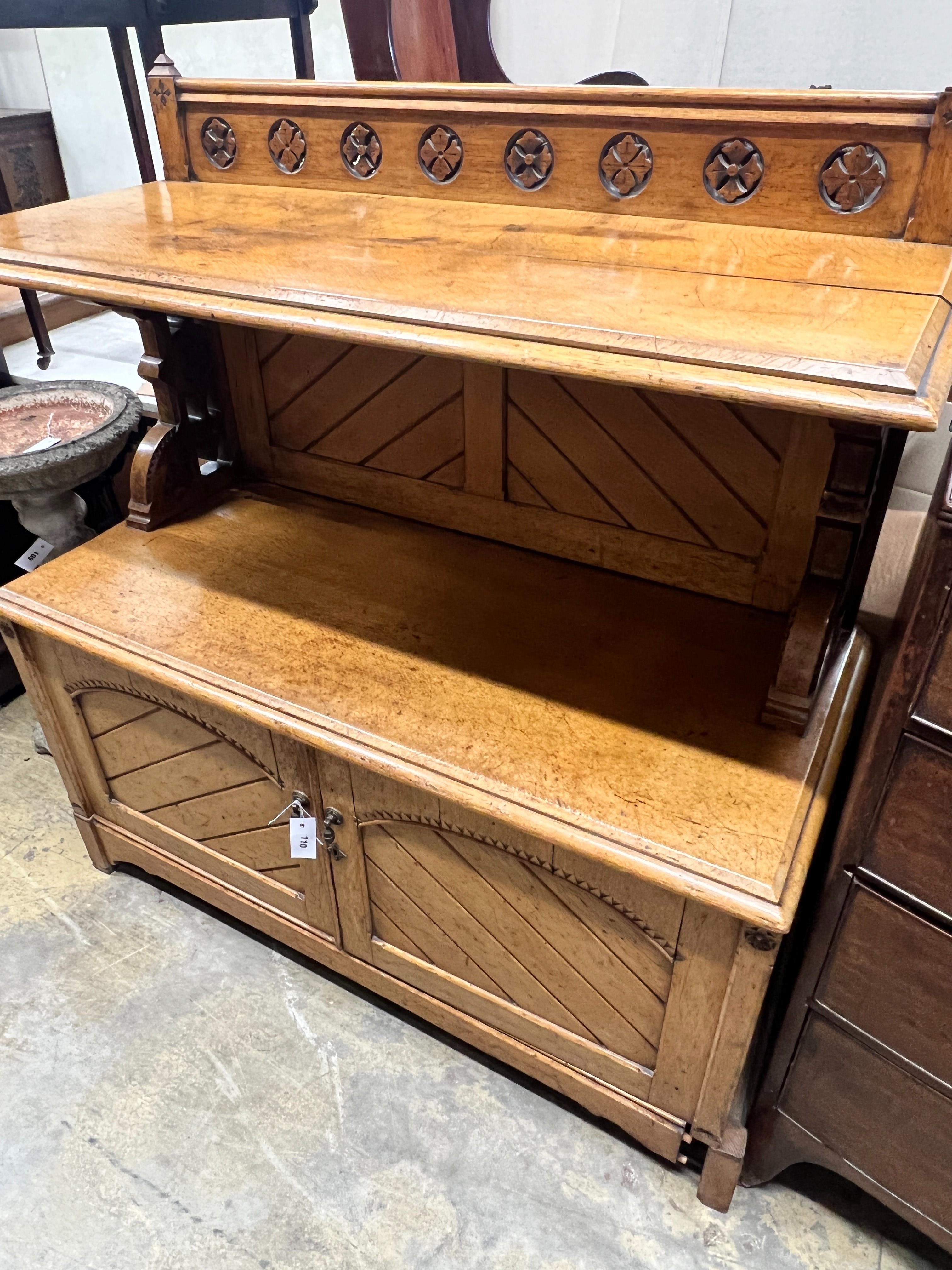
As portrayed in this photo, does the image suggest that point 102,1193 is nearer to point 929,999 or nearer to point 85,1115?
point 85,1115

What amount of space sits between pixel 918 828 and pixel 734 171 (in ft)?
2.62

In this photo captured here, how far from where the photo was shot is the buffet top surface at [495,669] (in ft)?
3.49

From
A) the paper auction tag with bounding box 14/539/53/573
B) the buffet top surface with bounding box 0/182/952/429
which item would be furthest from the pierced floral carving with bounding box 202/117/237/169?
the paper auction tag with bounding box 14/539/53/573

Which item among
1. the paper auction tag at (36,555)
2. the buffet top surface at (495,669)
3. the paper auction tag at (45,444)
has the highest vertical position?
the paper auction tag at (45,444)

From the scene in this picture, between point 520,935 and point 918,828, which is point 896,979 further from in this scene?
point 520,935

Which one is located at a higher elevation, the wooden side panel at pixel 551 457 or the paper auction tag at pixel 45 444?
the wooden side panel at pixel 551 457

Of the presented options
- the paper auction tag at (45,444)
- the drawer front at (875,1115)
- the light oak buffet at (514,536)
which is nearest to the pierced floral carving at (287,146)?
the light oak buffet at (514,536)

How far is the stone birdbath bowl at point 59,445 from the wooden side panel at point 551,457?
342mm

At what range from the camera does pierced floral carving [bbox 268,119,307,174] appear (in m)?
1.35

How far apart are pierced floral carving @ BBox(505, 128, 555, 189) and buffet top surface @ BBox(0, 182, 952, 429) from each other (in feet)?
0.13

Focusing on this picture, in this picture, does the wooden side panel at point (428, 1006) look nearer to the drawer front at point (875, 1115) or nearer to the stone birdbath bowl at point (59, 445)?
the drawer front at point (875, 1115)

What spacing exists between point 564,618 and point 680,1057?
0.65 m

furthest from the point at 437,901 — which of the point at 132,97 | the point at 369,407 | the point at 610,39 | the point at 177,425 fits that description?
the point at 132,97

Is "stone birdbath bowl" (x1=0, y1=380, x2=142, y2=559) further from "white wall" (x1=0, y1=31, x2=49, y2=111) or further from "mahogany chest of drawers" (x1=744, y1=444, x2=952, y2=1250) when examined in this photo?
"white wall" (x1=0, y1=31, x2=49, y2=111)
